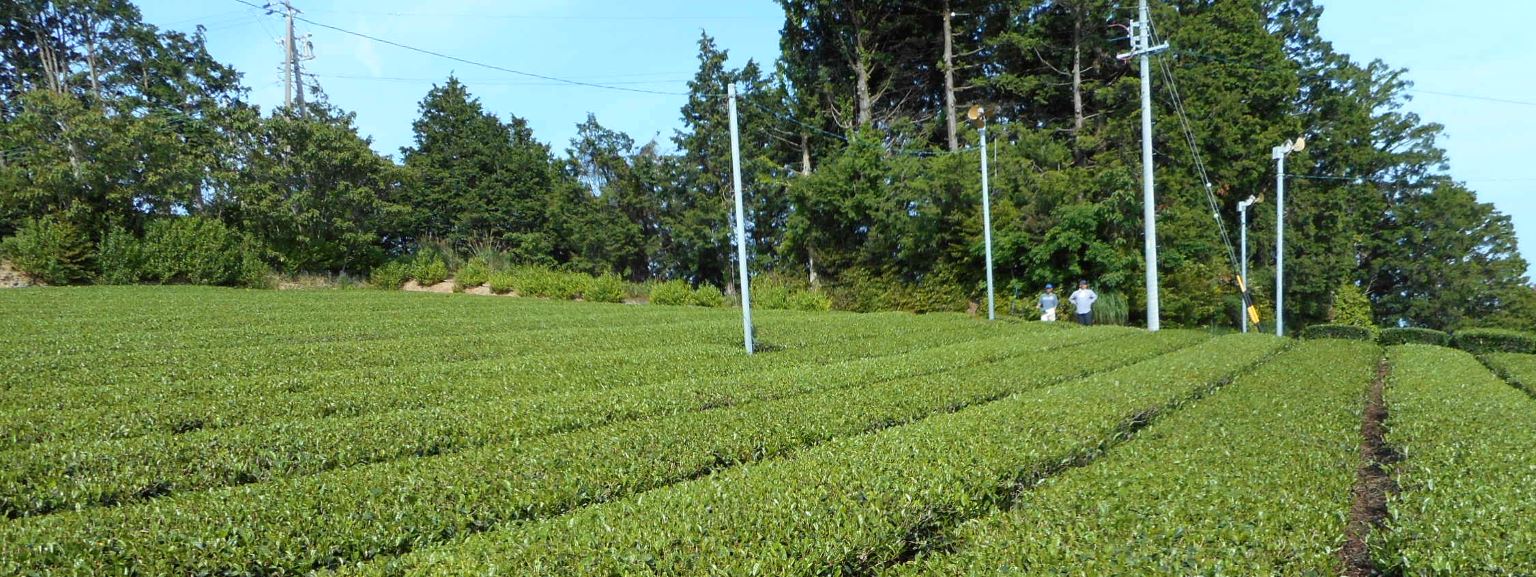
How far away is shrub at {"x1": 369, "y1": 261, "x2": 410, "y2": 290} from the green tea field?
19.5m

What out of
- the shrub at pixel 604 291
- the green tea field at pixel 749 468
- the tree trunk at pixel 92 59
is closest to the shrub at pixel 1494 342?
the green tea field at pixel 749 468

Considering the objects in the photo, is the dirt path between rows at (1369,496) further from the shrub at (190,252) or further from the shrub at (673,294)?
the shrub at (190,252)

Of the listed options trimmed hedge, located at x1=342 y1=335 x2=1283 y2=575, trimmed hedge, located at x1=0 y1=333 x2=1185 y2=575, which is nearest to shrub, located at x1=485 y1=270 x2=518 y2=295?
trimmed hedge, located at x1=0 y1=333 x2=1185 y2=575

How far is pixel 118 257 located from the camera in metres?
22.8

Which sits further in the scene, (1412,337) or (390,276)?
(390,276)

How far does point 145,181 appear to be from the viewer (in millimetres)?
23766

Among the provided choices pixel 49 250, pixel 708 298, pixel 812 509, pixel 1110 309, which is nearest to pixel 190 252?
pixel 49 250

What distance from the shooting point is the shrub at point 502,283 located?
89.4 ft

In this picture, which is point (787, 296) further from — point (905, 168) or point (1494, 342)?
point (1494, 342)

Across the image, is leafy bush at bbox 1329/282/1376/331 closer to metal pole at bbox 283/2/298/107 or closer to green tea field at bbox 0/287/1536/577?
green tea field at bbox 0/287/1536/577

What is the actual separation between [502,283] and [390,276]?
486 cm

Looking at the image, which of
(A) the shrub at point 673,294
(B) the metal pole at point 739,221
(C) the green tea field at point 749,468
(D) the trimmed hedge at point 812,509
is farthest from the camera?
→ (A) the shrub at point 673,294

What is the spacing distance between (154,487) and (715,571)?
371cm

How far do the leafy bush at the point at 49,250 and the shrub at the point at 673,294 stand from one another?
1828 cm
